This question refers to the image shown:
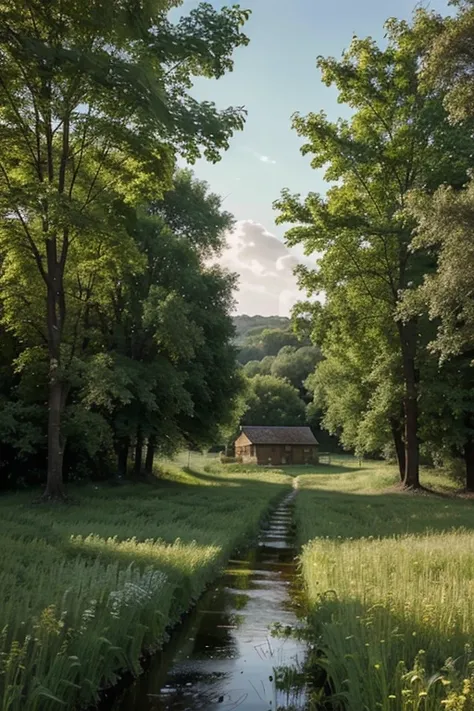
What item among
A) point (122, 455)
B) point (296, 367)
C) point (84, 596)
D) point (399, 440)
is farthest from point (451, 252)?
point (296, 367)

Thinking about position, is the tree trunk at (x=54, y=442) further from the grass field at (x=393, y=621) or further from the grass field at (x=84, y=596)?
the grass field at (x=393, y=621)

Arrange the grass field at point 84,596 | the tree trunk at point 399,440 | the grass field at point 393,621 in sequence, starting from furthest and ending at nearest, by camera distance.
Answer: the tree trunk at point 399,440
the grass field at point 84,596
the grass field at point 393,621

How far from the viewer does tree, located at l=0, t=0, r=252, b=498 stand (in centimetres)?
916

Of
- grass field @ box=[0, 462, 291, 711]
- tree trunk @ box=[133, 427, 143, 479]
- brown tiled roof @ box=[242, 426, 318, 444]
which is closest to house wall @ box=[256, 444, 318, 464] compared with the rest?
brown tiled roof @ box=[242, 426, 318, 444]

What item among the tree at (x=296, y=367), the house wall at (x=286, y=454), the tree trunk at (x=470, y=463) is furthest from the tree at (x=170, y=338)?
the tree at (x=296, y=367)

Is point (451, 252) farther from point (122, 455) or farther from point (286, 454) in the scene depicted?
point (286, 454)

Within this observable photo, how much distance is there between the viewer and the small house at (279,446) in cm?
8406

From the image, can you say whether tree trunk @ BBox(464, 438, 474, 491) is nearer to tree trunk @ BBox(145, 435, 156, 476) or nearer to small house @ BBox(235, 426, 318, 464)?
tree trunk @ BBox(145, 435, 156, 476)

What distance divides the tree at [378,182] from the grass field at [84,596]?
18625 millimetres

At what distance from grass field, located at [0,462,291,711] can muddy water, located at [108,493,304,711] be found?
33 centimetres

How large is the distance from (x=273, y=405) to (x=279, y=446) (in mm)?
24676

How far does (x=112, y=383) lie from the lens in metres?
23.3

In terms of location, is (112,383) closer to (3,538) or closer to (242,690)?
(3,538)

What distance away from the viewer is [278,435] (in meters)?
86.1
